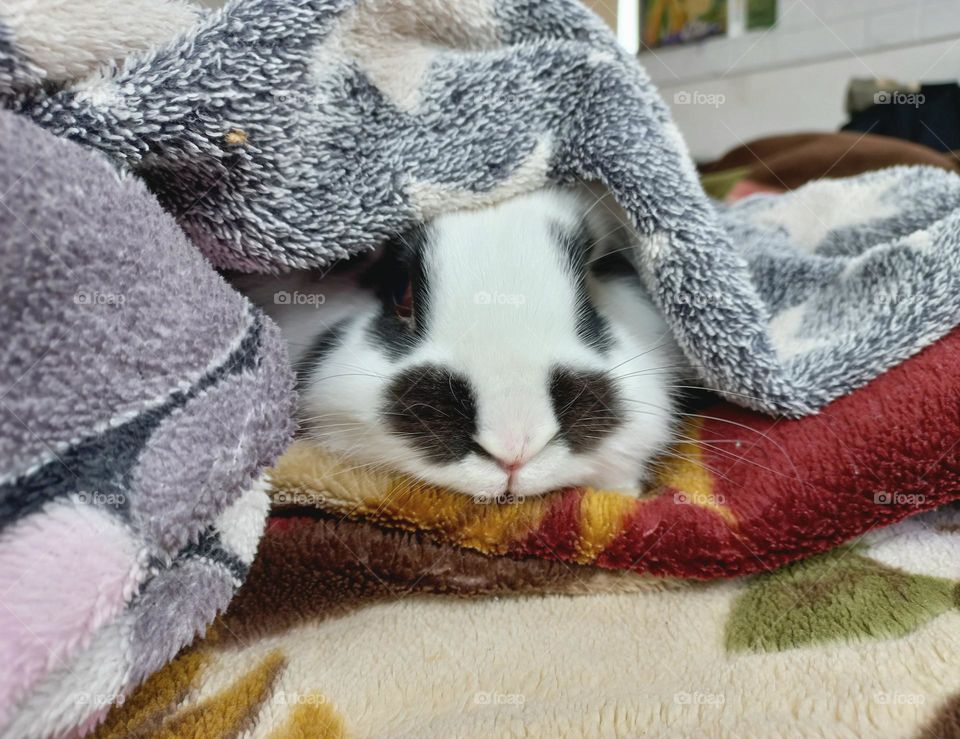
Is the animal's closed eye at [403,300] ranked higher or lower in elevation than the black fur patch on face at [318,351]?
higher

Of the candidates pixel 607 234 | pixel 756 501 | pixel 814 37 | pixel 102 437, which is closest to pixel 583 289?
pixel 607 234

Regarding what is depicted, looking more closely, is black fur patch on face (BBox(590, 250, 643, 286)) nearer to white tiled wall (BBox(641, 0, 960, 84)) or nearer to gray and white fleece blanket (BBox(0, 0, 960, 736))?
gray and white fleece blanket (BBox(0, 0, 960, 736))

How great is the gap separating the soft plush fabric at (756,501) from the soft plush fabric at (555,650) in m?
0.02

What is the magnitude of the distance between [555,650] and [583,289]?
0.31 m

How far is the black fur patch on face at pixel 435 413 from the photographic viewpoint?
538mm

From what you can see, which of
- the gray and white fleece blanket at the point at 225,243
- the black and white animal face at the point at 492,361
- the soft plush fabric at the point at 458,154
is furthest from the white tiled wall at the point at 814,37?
the black and white animal face at the point at 492,361

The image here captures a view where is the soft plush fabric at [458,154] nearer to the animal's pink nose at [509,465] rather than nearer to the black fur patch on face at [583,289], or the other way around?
the black fur patch on face at [583,289]

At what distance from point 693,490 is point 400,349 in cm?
28

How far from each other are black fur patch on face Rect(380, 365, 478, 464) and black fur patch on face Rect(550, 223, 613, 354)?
13cm

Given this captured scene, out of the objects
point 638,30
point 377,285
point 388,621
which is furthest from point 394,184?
point 638,30

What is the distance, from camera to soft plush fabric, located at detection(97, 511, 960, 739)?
0.43 metres

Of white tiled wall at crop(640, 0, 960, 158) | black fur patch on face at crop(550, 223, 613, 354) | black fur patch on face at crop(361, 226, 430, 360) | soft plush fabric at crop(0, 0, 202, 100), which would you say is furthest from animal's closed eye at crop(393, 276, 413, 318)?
white tiled wall at crop(640, 0, 960, 158)

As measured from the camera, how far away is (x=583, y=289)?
64 cm

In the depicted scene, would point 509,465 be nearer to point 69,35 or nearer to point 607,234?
point 607,234
